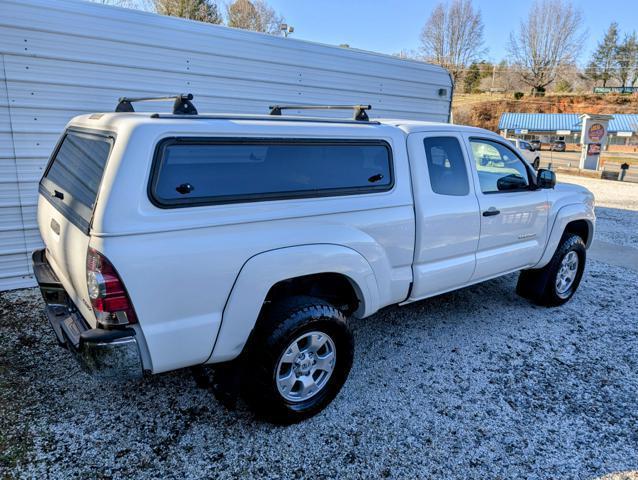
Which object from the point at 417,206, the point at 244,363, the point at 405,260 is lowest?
the point at 244,363

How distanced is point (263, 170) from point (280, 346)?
106 centimetres

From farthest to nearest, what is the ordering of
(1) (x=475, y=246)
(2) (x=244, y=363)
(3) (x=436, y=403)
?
(1) (x=475, y=246) → (3) (x=436, y=403) → (2) (x=244, y=363)

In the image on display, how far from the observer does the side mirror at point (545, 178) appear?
432 centimetres

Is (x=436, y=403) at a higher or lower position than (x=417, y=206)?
lower

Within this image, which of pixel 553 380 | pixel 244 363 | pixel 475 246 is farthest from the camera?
pixel 475 246

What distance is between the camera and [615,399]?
331 centimetres

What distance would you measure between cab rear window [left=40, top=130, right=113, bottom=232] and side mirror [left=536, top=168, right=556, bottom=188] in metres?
3.81

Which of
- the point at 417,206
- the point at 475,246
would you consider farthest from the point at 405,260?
the point at 475,246

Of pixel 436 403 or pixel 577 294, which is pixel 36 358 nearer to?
pixel 436 403

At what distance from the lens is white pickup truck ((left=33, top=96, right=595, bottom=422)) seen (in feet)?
7.33

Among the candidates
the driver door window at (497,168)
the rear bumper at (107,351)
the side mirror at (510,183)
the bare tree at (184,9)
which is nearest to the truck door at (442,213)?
the driver door window at (497,168)

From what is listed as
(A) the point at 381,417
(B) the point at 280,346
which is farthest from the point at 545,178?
(B) the point at 280,346

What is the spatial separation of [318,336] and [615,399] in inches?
90.2

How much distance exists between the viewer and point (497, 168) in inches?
167
